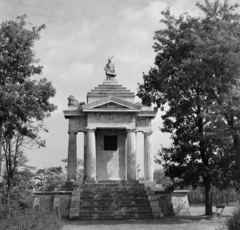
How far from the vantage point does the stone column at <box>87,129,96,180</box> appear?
2573cm

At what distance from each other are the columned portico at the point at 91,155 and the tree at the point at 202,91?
5.39 m

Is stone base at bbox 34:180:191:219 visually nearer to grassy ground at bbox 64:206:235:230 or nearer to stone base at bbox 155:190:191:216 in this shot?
stone base at bbox 155:190:191:216

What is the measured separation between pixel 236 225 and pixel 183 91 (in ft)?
32.3

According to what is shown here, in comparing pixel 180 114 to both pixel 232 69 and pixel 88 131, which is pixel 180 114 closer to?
pixel 232 69

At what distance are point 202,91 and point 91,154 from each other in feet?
30.6

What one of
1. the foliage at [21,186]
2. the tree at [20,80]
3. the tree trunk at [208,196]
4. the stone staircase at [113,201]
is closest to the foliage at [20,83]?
the tree at [20,80]

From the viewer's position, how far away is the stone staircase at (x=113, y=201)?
2100cm

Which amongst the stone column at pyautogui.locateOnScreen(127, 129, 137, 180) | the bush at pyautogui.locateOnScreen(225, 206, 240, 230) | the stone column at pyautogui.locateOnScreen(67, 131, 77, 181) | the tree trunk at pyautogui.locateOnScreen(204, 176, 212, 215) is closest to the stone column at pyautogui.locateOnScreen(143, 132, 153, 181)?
the stone column at pyautogui.locateOnScreen(127, 129, 137, 180)

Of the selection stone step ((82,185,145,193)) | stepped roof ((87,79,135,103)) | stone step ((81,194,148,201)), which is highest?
stepped roof ((87,79,135,103))

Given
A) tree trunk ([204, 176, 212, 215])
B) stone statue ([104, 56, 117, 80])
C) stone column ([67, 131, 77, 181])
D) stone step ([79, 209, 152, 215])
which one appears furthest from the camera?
stone statue ([104, 56, 117, 80])

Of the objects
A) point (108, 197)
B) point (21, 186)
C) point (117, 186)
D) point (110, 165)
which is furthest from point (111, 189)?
point (21, 186)

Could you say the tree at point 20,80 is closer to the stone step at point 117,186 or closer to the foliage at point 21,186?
the stone step at point 117,186

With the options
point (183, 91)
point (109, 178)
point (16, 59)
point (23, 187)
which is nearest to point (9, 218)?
point (16, 59)

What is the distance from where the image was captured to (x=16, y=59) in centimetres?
Result: 1894
